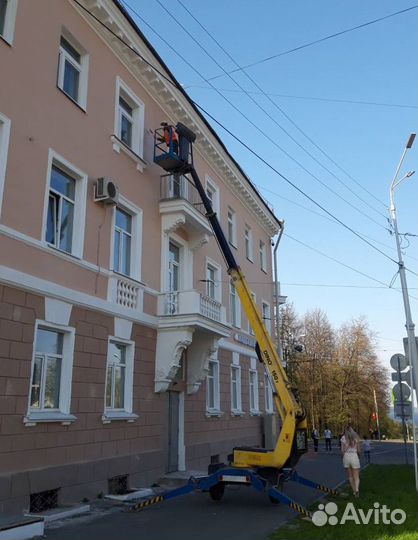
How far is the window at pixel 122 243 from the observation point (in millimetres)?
14000

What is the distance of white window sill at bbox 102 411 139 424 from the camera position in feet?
40.3

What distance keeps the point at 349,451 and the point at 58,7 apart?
13.2 m

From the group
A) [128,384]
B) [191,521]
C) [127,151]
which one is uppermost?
[127,151]

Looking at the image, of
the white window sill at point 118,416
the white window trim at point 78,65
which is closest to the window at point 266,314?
the white window sill at point 118,416

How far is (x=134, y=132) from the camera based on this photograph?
50.9 feet

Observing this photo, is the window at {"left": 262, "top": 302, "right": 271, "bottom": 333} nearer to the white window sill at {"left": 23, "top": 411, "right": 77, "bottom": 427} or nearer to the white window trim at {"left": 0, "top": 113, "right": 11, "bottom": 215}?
the white window sill at {"left": 23, "top": 411, "right": 77, "bottom": 427}

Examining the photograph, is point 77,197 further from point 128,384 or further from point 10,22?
point 128,384

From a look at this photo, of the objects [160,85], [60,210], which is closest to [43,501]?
[60,210]

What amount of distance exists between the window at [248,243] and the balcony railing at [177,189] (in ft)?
21.7

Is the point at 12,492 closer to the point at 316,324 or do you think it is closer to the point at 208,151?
the point at 208,151

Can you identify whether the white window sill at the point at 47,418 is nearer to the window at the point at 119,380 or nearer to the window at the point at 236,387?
the window at the point at 119,380

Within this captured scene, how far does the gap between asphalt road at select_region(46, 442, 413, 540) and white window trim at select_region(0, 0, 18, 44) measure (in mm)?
9551

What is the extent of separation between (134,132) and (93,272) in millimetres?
5171

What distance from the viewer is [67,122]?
40.0 ft
